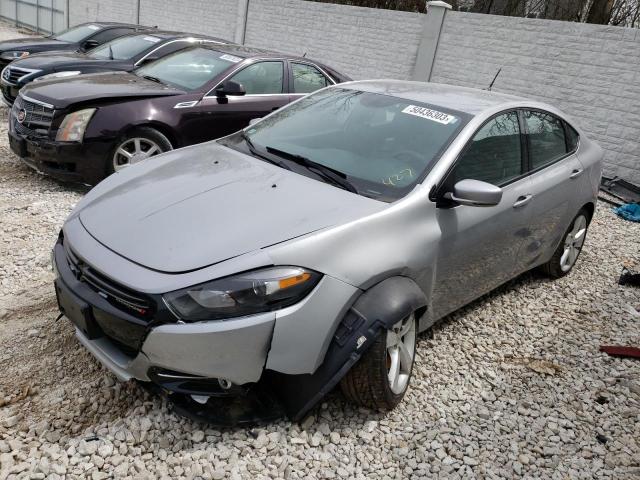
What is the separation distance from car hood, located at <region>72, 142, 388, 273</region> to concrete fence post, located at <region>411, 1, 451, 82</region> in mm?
7955

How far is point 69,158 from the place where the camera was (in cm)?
518

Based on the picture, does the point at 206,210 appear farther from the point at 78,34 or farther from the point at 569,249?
the point at 78,34

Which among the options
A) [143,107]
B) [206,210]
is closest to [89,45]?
[143,107]

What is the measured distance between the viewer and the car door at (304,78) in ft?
22.0

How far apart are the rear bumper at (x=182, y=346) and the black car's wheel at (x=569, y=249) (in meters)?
3.25

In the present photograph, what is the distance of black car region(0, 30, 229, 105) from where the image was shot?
25.0ft

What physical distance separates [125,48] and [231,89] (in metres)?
3.56

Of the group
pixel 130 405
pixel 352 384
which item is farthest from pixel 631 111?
pixel 130 405

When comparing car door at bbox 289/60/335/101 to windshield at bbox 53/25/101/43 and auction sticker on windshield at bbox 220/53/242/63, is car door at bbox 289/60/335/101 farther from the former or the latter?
windshield at bbox 53/25/101/43

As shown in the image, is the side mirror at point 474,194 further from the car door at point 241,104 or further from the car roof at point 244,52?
the car roof at point 244,52

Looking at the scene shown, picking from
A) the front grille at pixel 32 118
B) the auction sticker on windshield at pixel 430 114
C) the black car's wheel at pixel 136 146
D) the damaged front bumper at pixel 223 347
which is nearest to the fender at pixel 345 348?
the damaged front bumper at pixel 223 347

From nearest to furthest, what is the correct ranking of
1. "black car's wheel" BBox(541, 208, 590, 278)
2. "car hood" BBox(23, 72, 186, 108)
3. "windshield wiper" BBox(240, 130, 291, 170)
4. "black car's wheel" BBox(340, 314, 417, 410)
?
"black car's wheel" BBox(340, 314, 417, 410), "windshield wiper" BBox(240, 130, 291, 170), "black car's wheel" BBox(541, 208, 590, 278), "car hood" BBox(23, 72, 186, 108)

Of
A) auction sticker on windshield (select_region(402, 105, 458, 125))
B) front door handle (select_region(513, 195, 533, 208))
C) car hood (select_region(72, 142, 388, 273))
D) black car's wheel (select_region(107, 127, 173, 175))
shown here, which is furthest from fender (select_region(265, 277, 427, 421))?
black car's wheel (select_region(107, 127, 173, 175))

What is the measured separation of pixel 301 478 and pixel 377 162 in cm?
170
